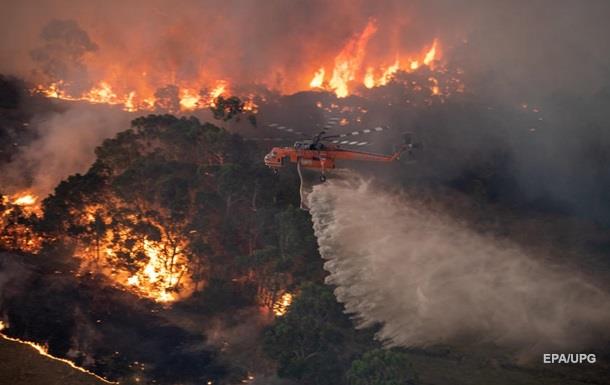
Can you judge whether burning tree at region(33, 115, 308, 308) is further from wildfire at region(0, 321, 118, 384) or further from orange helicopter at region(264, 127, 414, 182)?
wildfire at region(0, 321, 118, 384)

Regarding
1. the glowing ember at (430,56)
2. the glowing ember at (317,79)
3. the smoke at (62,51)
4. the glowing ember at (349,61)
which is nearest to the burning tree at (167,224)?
the smoke at (62,51)

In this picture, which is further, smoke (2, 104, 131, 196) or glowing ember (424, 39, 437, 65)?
glowing ember (424, 39, 437, 65)

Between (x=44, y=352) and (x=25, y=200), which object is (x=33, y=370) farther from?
(x=25, y=200)

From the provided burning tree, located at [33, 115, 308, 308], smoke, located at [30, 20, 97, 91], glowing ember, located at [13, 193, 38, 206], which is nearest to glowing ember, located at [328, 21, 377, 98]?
smoke, located at [30, 20, 97, 91]

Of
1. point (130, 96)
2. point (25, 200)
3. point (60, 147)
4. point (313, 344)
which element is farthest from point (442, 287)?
point (130, 96)

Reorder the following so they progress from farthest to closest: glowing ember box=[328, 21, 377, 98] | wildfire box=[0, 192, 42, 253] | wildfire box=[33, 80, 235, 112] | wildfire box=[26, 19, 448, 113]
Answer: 1. glowing ember box=[328, 21, 377, 98]
2. wildfire box=[26, 19, 448, 113]
3. wildfire box=[33, 80, 235, 112]
4. wildfire box=[0, 192, 42, 253]

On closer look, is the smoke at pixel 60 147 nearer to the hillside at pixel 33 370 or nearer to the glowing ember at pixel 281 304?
the hillside at pixel 33 370
